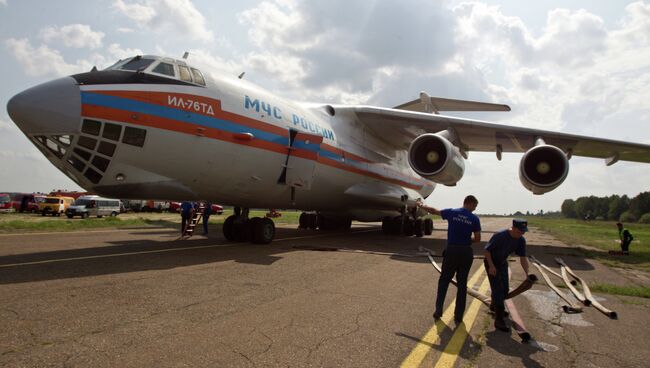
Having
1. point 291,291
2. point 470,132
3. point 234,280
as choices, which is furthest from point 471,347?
point 470,132

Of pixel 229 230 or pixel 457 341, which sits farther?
pixel 229 230

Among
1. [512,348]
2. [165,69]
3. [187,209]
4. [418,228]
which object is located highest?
[165,69]

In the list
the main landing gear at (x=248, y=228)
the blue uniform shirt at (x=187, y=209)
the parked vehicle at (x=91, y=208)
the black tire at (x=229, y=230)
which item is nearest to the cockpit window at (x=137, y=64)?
the main landing gear at (x=248, y=228)

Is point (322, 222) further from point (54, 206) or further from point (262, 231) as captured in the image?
point (54, 206)

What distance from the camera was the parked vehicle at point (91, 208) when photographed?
26.9 metres

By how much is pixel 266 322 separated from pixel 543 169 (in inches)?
377

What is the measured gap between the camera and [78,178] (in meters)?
6.84

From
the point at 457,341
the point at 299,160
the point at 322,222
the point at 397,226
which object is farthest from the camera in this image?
the point at 322,222

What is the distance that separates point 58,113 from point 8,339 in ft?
13.1

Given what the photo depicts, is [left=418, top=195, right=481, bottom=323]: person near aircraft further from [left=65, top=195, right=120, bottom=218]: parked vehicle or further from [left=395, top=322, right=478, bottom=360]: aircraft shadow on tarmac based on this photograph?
[left=65, top=195, right=120, bottom=218]: parked vehicle

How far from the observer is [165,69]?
759 centimetres

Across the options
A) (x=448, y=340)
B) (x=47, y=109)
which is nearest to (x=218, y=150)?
(x=47, y=109)

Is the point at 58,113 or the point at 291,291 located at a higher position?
the point at 58,113

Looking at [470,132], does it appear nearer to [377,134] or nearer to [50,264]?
[377,134]
